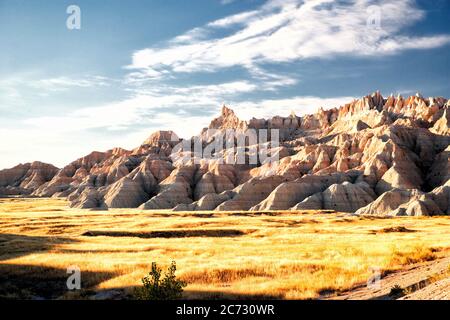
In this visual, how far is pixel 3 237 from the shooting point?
161 feet

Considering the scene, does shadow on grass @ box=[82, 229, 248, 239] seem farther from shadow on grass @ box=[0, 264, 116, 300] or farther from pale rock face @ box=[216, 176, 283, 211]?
pale rock face @ box=[216, 176, 283, 211]

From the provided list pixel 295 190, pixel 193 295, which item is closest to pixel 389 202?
pixel 295 190

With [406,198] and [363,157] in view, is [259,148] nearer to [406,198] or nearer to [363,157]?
[363,157]

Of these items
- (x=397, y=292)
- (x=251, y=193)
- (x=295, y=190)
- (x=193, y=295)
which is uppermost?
(x=295, y=190)

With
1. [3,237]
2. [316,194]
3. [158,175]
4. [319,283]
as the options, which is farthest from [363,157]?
[319,283]

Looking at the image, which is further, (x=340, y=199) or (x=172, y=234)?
(x=340, y=199)

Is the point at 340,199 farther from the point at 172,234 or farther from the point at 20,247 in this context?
the point at 20,247

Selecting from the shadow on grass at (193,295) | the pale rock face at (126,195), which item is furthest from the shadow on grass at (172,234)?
the pale rock face at (126,195)

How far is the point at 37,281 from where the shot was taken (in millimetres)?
25438

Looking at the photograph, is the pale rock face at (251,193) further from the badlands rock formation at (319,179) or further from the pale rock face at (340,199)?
the pale rock face at (340,199)

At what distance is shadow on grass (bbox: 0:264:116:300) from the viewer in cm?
2228

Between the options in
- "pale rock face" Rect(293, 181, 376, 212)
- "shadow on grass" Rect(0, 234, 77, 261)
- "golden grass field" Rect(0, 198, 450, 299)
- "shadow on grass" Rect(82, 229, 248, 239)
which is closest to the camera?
"golden grass field" Rect(0, 198, 450, 299)

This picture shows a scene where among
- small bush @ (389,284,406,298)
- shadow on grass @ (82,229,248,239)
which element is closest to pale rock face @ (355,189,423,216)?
shadow on grass @ (82,229,248,239)
